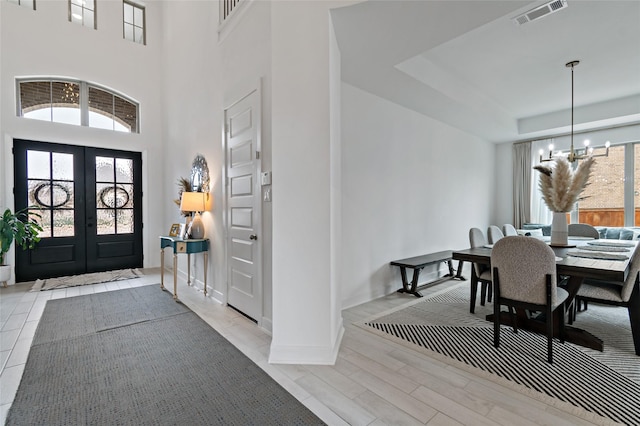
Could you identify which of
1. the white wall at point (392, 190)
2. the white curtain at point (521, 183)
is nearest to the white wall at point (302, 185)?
the white wall at point (392, 190)

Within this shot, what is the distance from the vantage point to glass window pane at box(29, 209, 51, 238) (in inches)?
188

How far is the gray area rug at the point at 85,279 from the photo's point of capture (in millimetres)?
4395

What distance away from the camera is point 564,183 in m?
2.99

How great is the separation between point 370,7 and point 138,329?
3.47 meters

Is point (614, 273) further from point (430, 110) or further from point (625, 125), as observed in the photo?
point (625, 125)

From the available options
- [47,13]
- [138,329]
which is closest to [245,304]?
[138,329]

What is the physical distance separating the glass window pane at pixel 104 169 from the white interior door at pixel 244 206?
135 inches

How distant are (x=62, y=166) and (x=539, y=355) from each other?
7.01 metres

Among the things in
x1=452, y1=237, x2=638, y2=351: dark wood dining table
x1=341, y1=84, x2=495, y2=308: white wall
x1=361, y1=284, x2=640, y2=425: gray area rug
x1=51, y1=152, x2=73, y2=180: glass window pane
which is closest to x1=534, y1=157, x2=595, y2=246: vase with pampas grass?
x1=452, y1=237, x2=638, y2=351: dark wood dining table

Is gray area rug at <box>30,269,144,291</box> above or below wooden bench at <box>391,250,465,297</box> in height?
below

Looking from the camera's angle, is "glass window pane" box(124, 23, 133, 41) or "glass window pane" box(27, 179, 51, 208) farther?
"glass window pane" box(124, 23, 133, 41)

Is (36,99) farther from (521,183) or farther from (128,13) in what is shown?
(521,183)

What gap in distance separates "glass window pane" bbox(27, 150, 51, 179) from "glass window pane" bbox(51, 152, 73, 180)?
0.09 metres

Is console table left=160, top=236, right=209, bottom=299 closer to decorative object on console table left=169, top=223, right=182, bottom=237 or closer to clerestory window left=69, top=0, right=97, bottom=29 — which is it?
decorative object on console table left=169, top=223, right=182, bottom=237
